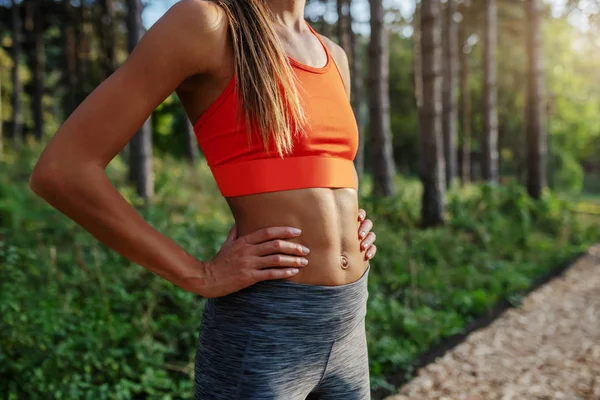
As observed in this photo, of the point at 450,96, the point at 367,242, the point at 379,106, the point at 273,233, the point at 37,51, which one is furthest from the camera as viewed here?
the point at 37,51

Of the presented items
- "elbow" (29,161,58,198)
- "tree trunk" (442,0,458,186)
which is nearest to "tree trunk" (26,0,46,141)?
"tree trunk" (442,0,458,186)

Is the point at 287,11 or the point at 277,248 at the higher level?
the point at 287,11

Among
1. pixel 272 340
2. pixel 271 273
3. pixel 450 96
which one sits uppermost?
pixel 450 96

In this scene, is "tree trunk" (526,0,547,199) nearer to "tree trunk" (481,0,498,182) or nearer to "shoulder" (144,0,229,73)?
"tree trunk" (481,0,498,182)

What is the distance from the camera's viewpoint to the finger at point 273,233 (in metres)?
1.31

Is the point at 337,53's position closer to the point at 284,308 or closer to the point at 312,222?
the point at 312,222

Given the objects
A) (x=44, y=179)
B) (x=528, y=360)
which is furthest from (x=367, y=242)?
(x=528, y=360)

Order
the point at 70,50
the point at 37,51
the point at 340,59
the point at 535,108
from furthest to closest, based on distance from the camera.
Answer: the point at 70,50
the point at 37,51
the point at 535,108
the point at 340,59

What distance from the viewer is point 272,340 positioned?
133 cm

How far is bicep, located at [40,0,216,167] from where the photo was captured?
1.21 m

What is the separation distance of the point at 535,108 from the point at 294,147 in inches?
471

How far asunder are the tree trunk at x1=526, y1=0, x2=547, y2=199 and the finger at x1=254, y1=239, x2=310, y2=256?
11.7 m

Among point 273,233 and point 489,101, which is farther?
point 489,101

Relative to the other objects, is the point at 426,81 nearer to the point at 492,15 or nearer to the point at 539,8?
the point at 539,8
